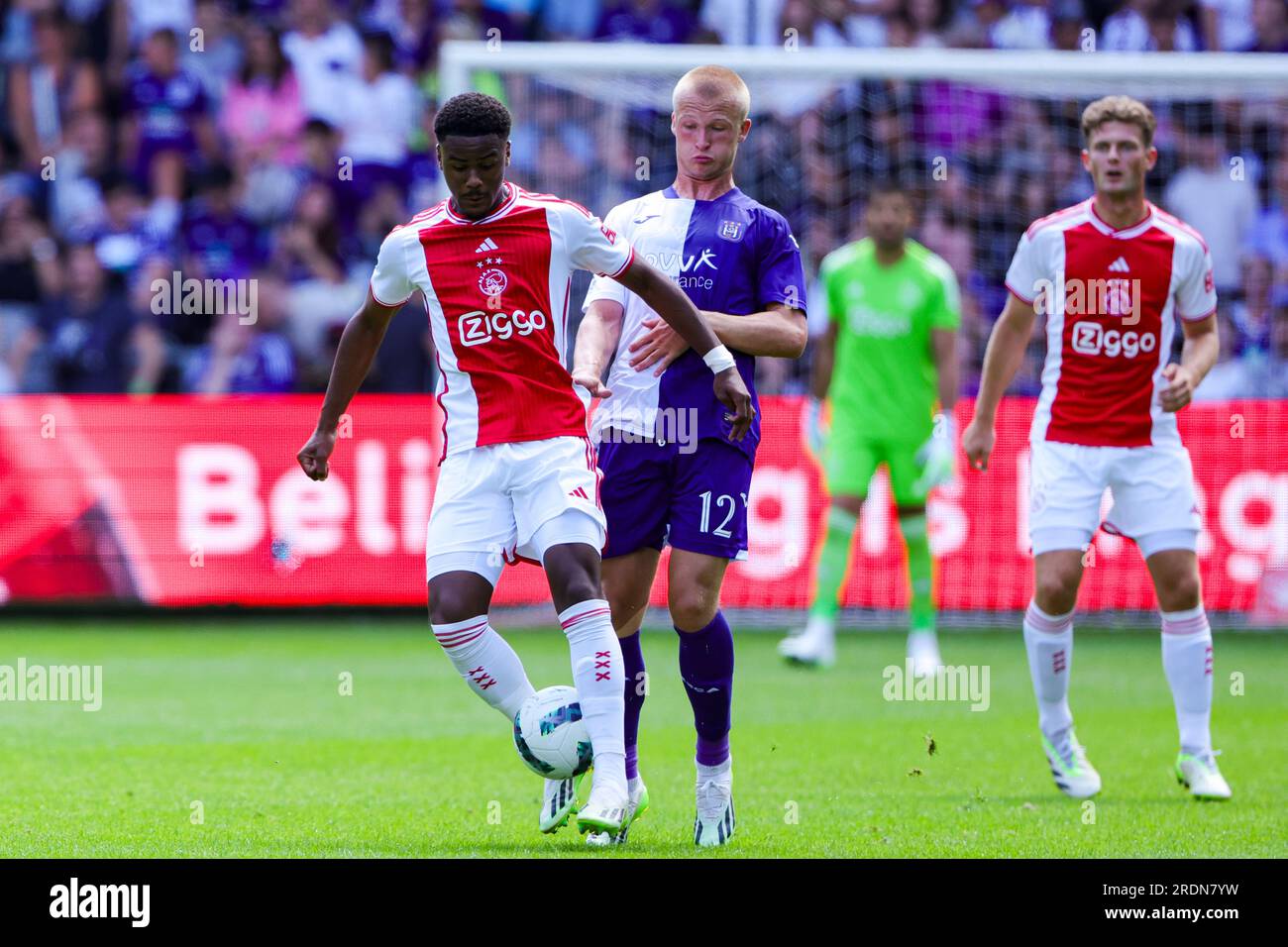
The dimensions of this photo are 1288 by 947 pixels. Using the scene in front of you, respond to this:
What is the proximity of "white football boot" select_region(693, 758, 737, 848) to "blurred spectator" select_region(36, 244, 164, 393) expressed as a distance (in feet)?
32.4

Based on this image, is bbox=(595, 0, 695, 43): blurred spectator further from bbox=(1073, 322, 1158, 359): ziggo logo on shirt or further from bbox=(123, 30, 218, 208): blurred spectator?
bbox=(1073, 322, 1158, 359): ziggo logo on shirt

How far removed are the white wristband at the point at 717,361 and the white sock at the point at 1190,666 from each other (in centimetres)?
263

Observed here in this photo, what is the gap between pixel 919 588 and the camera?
1155 cm

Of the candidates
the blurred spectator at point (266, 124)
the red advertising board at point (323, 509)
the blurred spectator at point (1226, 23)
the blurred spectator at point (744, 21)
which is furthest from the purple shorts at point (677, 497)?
the blurred spectator at point (1226, 23)

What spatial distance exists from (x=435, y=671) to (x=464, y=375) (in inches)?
232

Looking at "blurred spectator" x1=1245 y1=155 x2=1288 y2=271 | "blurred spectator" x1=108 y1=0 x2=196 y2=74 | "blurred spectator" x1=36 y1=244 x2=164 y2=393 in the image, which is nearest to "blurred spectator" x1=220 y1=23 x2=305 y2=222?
"blurred spectator" x1=108 y1=0 x2=196 y2=74

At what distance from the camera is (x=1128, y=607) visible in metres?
14.0

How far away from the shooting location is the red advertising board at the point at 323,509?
13.6 m

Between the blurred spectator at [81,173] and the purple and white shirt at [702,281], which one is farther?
the blurred spectator at [81,173]

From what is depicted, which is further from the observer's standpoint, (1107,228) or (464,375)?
(1107,228)

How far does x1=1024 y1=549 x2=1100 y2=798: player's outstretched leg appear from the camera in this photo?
740 cm

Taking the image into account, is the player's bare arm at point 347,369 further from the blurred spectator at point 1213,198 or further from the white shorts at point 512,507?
the blurred spectator at point 1213,198

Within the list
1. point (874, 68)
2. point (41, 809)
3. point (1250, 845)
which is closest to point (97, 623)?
point (874, 68)

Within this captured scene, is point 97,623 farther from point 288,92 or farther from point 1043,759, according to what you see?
point 1043,759
